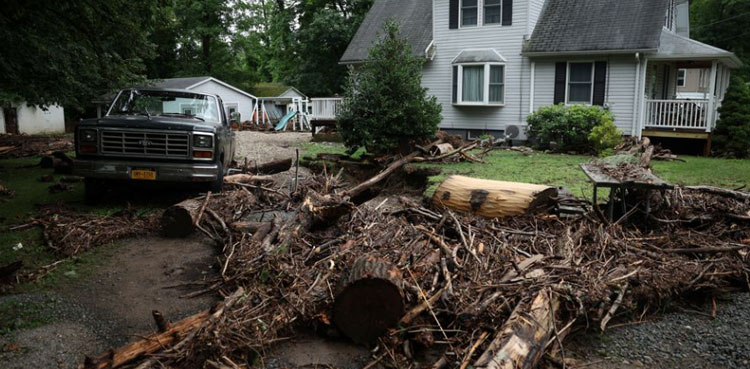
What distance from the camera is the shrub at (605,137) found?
1606 centimetres

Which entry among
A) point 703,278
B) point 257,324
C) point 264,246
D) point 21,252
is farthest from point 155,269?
point 703,278

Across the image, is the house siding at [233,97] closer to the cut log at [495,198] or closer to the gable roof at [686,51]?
the gable roof at [686,51]

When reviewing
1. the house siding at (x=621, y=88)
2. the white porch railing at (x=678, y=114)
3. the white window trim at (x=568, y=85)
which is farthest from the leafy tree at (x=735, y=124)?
the white window trim at (x=568, y=85)

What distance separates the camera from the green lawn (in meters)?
11.3

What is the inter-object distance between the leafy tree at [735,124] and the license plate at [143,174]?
16254 mm

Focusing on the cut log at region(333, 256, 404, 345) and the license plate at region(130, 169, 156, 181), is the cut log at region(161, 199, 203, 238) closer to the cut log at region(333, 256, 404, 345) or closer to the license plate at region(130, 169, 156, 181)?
the license plate at region(130, 169, 156, 181)

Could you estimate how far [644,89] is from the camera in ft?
60.2

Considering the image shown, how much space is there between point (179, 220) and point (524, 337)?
5.10 meters

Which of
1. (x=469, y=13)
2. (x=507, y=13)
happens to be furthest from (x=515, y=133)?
(x=469, y=13)

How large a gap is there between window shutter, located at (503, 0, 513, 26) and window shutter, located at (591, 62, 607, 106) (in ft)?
11.2

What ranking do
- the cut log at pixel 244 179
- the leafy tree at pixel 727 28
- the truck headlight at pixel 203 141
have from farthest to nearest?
the leafy tree at pixel 727 28 → the cut log at pixel 244 179 → the truck headlight at pixel 203 141

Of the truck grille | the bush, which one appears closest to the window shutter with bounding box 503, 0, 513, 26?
the bush

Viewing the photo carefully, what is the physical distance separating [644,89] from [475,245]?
584 inches

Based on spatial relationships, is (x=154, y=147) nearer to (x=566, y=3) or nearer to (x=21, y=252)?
(x=21, y=252)
